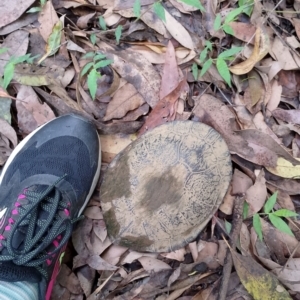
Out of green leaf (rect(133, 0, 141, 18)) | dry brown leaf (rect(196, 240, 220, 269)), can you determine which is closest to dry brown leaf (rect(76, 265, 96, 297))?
dry brown leaf (rect(196, 240, 220, 269))

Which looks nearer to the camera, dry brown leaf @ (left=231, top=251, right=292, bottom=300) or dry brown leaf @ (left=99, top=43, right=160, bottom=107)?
dry brown leaf @ (left=231, top=251, right=292, bottom=300)

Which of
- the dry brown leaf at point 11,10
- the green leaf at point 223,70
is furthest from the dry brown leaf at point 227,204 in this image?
the dry brown leaf at point 11,10

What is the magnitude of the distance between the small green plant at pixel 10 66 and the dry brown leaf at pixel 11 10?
0.13 meters

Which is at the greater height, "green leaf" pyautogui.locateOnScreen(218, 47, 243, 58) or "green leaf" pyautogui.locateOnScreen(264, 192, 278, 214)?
"green leaf" pyautogui.locateOnScreen(218, 47, 243, 58)

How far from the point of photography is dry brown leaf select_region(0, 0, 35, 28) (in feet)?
5.25

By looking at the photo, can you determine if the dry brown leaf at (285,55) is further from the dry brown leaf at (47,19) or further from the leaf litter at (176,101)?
the dry brown leaf at (47,19)

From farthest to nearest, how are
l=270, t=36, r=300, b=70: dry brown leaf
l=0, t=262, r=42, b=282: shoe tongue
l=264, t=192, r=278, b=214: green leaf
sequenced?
l=270, t=36, r=300, b=70: dry brown leaf, l=264, t=192, r=278, b=214: green leaf, l=0, t=262, r=42, b=282: shoe tongue

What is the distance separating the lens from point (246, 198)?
1.46 meters

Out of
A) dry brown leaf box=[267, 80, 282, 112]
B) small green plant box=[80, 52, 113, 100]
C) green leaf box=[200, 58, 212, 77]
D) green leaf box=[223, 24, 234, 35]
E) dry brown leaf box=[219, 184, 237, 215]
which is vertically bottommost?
dry brown leaf box=[219, 184, 237, 215]

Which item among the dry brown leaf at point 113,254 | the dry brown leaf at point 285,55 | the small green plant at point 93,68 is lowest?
the dry brown leaf at point 113,254

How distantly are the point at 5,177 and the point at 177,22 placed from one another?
84 centimetres

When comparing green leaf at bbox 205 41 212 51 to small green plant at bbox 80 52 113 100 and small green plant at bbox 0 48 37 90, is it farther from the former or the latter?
small green plant at bbox 0 48 37 90

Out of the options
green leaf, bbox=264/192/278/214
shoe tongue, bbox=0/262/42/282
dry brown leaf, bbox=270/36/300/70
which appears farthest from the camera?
dry brown leaf, bbox=270/36/300/70

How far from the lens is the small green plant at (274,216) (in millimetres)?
1393
